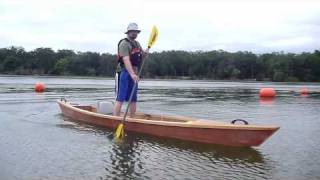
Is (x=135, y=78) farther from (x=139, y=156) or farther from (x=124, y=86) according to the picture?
(x=139, y=156)

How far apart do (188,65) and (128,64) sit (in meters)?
111

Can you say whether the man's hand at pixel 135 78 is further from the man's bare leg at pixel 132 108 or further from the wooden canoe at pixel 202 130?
the man's bare leg at pixel 132 108

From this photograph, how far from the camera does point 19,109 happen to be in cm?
1800

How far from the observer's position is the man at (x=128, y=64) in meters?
11.5

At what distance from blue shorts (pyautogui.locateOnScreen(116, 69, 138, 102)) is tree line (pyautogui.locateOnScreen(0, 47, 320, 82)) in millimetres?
95417

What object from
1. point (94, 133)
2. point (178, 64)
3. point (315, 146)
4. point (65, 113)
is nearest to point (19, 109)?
point (65, 113)

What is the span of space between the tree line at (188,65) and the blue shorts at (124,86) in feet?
313

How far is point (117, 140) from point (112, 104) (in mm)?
3872

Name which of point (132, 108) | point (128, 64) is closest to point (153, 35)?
point (128, 64)

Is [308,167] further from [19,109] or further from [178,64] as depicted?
[178,64]

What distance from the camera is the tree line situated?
10731 centimetres

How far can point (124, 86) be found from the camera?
12.0 meters

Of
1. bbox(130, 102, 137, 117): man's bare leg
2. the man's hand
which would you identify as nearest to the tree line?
bbox(130, 102, 137, 117): man's bare leg

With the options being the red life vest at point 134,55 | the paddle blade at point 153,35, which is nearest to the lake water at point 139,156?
the red life vest at point 134,55
